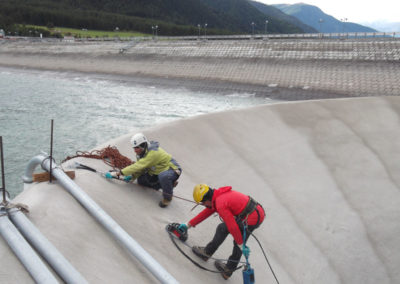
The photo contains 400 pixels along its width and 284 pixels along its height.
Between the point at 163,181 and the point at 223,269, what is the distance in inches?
57.1

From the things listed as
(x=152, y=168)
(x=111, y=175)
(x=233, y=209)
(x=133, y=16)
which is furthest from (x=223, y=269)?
(x=133, y=16)

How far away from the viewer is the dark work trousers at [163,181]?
4.60 metres

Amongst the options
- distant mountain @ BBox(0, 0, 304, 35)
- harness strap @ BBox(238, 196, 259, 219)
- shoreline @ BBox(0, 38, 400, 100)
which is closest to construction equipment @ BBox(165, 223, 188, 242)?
harness strap @ BBox(238, 196, 259, 219)

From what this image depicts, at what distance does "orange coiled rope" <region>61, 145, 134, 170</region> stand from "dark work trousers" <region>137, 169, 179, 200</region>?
1.89 feet

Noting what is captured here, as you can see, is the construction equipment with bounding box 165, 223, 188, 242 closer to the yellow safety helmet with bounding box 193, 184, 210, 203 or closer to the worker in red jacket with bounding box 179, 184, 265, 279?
the worker in red jacket with bounding box 179, 184, 265, 279

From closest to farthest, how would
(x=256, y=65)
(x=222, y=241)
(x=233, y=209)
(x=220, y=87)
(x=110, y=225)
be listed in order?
(x=110, y=225) → (x=233, y=209) → (x=222, y=241) → (x=220, y=87) → (x=256, y=65)

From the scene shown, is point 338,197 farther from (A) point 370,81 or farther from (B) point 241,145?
(A) point 370,81

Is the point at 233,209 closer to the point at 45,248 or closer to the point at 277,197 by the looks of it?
the point at 45,248

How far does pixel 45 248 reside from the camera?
2.79m

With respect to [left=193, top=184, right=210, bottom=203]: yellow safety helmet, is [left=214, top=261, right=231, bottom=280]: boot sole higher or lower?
lower

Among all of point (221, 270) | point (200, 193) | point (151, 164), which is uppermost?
point (200, 193)

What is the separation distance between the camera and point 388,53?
76.5 feet

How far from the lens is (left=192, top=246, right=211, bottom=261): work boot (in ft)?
13.3

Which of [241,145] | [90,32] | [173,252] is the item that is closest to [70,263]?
[173,252]
